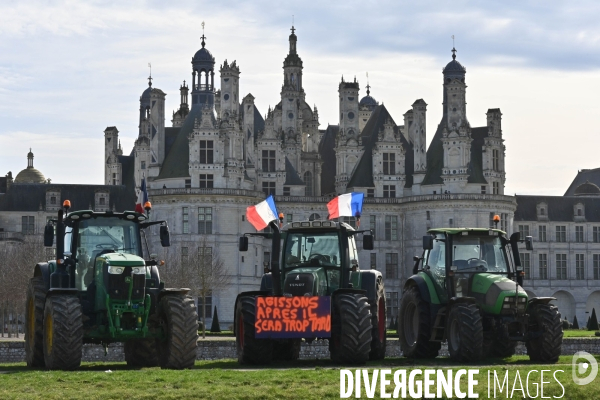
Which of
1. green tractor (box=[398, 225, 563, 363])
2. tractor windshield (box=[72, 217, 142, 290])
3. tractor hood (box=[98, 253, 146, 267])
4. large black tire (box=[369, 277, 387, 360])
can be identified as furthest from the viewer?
large black tire (box=[369, 277, 387, 360])

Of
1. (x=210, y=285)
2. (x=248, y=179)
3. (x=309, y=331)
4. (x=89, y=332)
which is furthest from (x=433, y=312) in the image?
(x=248, y=179)

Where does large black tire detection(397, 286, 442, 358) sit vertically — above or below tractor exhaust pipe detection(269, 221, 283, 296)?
below

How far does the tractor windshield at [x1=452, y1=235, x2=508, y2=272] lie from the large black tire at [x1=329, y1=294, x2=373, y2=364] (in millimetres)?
4297

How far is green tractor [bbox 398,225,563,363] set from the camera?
32688mm

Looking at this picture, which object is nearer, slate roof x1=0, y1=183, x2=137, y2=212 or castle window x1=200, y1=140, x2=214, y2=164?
castle window x1=200, y1=140, x2=214, y2=164

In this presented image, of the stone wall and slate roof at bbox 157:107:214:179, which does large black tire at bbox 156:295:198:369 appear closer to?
the stone wall

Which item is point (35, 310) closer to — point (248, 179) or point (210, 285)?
point (210, 285)

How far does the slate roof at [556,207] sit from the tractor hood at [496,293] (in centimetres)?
7431

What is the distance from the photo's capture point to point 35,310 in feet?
101

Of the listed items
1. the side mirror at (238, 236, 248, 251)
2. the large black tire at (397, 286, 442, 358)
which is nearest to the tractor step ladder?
the large black tire at (397, 286, 442, 358)

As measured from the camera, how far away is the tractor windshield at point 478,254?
34312 millimetres

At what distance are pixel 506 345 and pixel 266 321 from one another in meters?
7.46

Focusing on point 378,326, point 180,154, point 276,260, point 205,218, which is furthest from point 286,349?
point 180,154

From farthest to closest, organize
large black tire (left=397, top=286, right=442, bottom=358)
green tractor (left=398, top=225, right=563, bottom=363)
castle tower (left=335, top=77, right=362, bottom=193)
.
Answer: castle tower (left=335, top=77, right=362, bottom=193)
large black tire (left=397, top=286, right=442, bottom=358)
green tractor (left=398, top=225, right=563, bottom=363)
